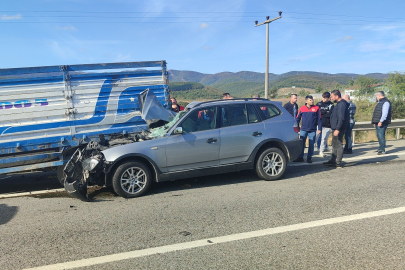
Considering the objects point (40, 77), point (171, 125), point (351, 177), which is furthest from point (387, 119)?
point (40, 77)

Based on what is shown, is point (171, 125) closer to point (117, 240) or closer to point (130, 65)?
point (130, 65)

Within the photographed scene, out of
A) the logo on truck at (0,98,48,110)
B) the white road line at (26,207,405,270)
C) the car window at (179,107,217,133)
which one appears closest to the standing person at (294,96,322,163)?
the car window at (179,107,217,133)

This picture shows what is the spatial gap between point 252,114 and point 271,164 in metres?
1.16

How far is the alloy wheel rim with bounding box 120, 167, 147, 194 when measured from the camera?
18.4 feet

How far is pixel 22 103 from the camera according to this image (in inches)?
256

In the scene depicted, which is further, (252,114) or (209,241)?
(252,114)

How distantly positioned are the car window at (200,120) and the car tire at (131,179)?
1126 mm

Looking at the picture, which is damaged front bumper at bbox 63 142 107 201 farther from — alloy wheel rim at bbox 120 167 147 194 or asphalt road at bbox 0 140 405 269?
alloy wheel rim at bbox 120 167 147 194

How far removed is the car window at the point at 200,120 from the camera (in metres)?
6.04

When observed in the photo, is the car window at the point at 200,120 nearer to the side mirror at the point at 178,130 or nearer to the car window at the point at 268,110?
the side mirror at the point at 178,130

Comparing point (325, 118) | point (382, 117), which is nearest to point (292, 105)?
point (325, 118)

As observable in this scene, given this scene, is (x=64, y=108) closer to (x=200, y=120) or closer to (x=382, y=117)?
(x=200, y=120)

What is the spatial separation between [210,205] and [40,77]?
4.67m

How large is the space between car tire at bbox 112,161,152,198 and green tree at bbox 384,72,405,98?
31639 millimetres
